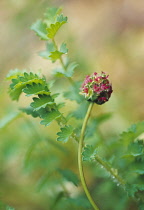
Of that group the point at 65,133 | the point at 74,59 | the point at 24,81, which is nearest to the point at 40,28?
the point at 24,81

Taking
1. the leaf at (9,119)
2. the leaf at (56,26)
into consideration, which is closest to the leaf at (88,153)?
the leaf at (56,26)

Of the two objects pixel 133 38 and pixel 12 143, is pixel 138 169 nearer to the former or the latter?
pixel 12 143

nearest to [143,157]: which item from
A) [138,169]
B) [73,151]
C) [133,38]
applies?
[138,169]

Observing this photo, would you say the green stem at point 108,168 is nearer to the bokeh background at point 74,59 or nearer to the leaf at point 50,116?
the leaf at point 50,116

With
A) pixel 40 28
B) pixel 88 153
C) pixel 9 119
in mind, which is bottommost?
pixel 88 153

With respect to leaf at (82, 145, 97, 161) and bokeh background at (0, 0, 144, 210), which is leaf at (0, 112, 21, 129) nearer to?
bokeh background at (0, 0, 144, 210)

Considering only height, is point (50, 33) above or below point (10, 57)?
below

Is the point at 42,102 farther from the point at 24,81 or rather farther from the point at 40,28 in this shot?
the point at 40,28
